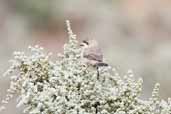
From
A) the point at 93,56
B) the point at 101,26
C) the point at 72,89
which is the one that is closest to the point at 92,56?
the point at 93,56

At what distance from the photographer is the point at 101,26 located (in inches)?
207

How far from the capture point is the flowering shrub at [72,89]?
6.03 ft

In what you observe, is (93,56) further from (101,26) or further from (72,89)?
(101,26)

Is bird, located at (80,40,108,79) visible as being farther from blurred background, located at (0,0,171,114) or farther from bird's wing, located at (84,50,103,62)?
blurred background, located at (0,0,171,114)

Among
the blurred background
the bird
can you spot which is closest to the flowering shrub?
the bird

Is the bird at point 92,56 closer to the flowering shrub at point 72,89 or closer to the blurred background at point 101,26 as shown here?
the flowering shrub at point 72,89

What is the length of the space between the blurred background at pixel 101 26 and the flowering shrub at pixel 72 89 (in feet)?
8.99

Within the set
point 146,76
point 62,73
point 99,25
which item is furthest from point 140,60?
point 62,73

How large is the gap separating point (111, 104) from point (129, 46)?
3235mm

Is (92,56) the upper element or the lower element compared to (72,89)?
upper

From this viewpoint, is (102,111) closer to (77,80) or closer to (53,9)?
(77,80)

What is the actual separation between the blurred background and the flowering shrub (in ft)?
8.99

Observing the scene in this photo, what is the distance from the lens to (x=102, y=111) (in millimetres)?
1831

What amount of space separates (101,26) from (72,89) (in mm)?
3412
